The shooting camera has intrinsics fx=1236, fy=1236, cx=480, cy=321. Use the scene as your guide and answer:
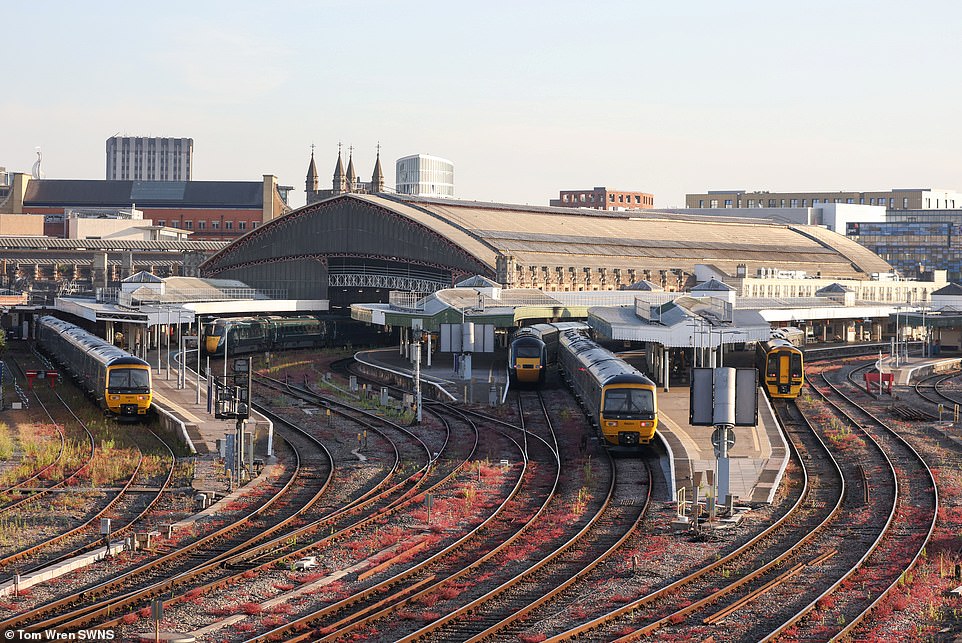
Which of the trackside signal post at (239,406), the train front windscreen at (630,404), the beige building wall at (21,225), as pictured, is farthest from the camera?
the beige building wall at (21,225)

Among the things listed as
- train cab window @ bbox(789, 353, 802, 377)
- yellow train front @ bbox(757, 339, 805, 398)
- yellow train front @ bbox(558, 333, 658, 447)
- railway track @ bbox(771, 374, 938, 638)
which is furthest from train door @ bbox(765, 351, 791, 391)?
yellow train front @ bbox(558, 333, 658, 447)

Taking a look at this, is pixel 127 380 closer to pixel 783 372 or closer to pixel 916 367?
pixel 783 372

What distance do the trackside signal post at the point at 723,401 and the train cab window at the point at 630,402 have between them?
8060 millimetres

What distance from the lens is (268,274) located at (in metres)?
125

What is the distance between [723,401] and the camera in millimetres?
36031

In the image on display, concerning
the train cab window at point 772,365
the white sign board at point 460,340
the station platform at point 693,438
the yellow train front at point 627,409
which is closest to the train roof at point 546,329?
the white sign board at point 460,340

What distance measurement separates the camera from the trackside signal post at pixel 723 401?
1417 inches

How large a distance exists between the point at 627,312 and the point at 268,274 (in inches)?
2132

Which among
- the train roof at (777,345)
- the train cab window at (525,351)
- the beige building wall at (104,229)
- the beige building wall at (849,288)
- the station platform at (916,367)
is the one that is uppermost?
the beige building wall at (104,229)

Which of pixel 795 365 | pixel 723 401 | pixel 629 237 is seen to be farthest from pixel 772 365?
pixel 629 237

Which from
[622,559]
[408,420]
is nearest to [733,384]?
[622,559]

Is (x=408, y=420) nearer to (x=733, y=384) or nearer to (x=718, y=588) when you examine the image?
(x=733, y=384)

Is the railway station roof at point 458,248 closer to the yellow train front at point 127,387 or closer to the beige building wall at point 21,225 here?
the beige building wall at point 21,225

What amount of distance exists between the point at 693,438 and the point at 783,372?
16.8 metres
